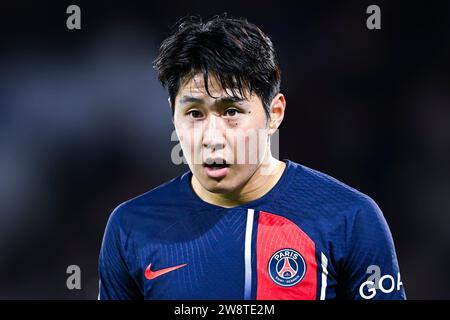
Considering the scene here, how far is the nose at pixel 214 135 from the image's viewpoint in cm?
246

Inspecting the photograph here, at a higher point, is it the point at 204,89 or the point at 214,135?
the point at 204,89

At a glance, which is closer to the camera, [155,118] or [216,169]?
[216,169]

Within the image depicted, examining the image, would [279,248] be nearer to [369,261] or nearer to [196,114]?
[369,261]

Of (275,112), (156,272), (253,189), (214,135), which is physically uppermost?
(275,112)

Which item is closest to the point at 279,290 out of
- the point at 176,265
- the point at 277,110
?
the point at 176,265

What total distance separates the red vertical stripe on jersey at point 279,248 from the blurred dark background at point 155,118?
1.69m

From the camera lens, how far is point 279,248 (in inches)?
102

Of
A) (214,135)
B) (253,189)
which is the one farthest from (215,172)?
(253,189)

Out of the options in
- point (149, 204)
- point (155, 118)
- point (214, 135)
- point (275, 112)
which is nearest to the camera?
point (214, 135)

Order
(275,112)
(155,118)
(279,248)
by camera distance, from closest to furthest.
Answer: (279,248) → (275,112) → (155,118)

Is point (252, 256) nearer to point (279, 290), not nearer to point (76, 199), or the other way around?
point (279, 290)

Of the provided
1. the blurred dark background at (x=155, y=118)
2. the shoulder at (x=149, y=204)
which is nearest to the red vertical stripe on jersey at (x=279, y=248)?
the shoulder at (x=149, y=204)

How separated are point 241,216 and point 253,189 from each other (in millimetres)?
113

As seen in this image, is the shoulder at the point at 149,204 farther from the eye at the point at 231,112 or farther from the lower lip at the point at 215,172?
the eye at the point at 231,112
